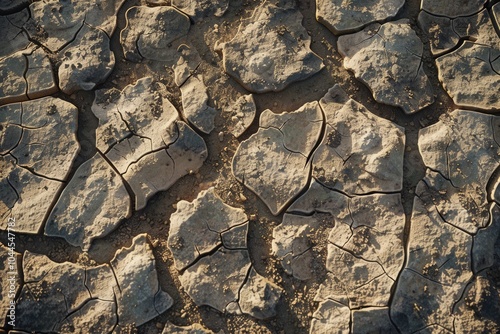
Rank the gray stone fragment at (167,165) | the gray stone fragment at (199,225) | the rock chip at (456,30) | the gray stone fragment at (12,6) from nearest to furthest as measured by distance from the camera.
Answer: the gray stone fragment at (199,225)
the gray stone fragment at (167,165)
the rock chip at (456,30)
the gray stone fragment at (12,6)

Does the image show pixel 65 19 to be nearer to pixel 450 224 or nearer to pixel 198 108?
pixel 198 108

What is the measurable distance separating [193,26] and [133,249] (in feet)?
5.84

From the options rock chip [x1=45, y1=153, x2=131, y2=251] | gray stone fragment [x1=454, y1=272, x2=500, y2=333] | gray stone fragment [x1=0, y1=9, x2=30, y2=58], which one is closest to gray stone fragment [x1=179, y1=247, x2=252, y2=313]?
rock chip [x1=45, y1=153, x2=131, y2=251]

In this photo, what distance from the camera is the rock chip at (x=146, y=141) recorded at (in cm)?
336

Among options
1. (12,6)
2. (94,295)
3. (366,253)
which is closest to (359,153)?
(366,253)

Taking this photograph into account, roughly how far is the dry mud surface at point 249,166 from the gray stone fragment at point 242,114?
2 centimetres

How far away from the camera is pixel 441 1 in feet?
11.6

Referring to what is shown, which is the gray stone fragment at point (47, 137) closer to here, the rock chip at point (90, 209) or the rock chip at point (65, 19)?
the rock chip at point (90, 209)

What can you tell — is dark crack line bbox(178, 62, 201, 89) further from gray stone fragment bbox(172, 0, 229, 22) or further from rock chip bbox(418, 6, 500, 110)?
rock chip bbox(418, 6, 500, 110)

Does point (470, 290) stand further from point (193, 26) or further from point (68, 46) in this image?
point (68, 46)

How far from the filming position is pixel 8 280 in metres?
3.26

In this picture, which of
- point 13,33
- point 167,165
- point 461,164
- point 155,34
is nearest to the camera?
point 461,164

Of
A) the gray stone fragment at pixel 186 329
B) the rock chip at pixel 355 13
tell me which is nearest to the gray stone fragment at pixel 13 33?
the rock chip at pixel 355 13

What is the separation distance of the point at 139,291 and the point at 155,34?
76.4 inches
